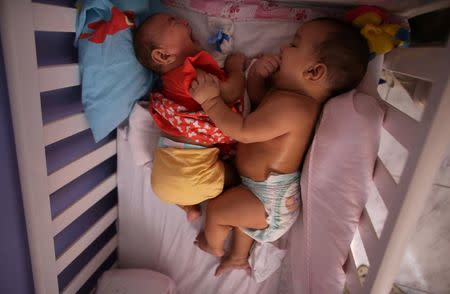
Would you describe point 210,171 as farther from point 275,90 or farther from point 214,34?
point 214,34

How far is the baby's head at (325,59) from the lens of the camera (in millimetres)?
796

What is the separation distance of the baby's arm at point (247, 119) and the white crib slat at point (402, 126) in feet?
0.73

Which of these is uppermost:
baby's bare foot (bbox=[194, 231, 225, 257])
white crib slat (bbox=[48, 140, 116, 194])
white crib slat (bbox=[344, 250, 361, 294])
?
white crib slat (bbox=[48, 140, 116, 194])

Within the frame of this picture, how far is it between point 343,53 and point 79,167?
0.79 meters

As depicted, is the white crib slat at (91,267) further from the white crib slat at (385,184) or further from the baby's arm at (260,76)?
the white crib slat at (385,184)

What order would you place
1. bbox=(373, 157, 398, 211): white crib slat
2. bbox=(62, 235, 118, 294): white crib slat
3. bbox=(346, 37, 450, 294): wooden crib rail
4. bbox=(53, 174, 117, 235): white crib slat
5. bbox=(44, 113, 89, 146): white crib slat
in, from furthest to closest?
bbox=(62, 235, 118, 294): white crib slat, bbox=(53, 174, 117, 235): white crib slat, bbox=(44, 113, 89, 146): white crib slat, bbox=(373, 157, 398, 211): white crib slat, bbox=(346, 37, 450, 294): wooden crib rail

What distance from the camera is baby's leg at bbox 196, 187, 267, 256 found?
96 centimetres

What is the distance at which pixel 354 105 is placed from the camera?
804 mm

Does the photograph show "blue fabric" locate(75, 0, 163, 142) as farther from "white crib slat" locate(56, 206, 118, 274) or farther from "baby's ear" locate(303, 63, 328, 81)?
"baby's ear" locate(303, 63, 328, 81)

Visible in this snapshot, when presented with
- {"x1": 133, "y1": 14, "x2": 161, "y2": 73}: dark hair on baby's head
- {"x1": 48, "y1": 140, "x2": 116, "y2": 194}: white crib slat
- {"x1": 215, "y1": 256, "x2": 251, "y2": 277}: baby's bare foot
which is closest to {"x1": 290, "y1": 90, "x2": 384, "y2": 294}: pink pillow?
{"x1": 215, "y1": 256, "x2": 251, "y2": 277}: baby's bare foot

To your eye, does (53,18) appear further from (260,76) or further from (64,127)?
(260,76)

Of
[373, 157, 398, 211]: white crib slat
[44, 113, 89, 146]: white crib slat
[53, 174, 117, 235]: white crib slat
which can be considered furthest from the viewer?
[53, 174, 117, 235]: white crib slat

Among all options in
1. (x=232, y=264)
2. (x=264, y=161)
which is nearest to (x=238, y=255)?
(x=232, y=264)

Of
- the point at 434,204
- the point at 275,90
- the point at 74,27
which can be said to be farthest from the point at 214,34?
the point at 434,204
